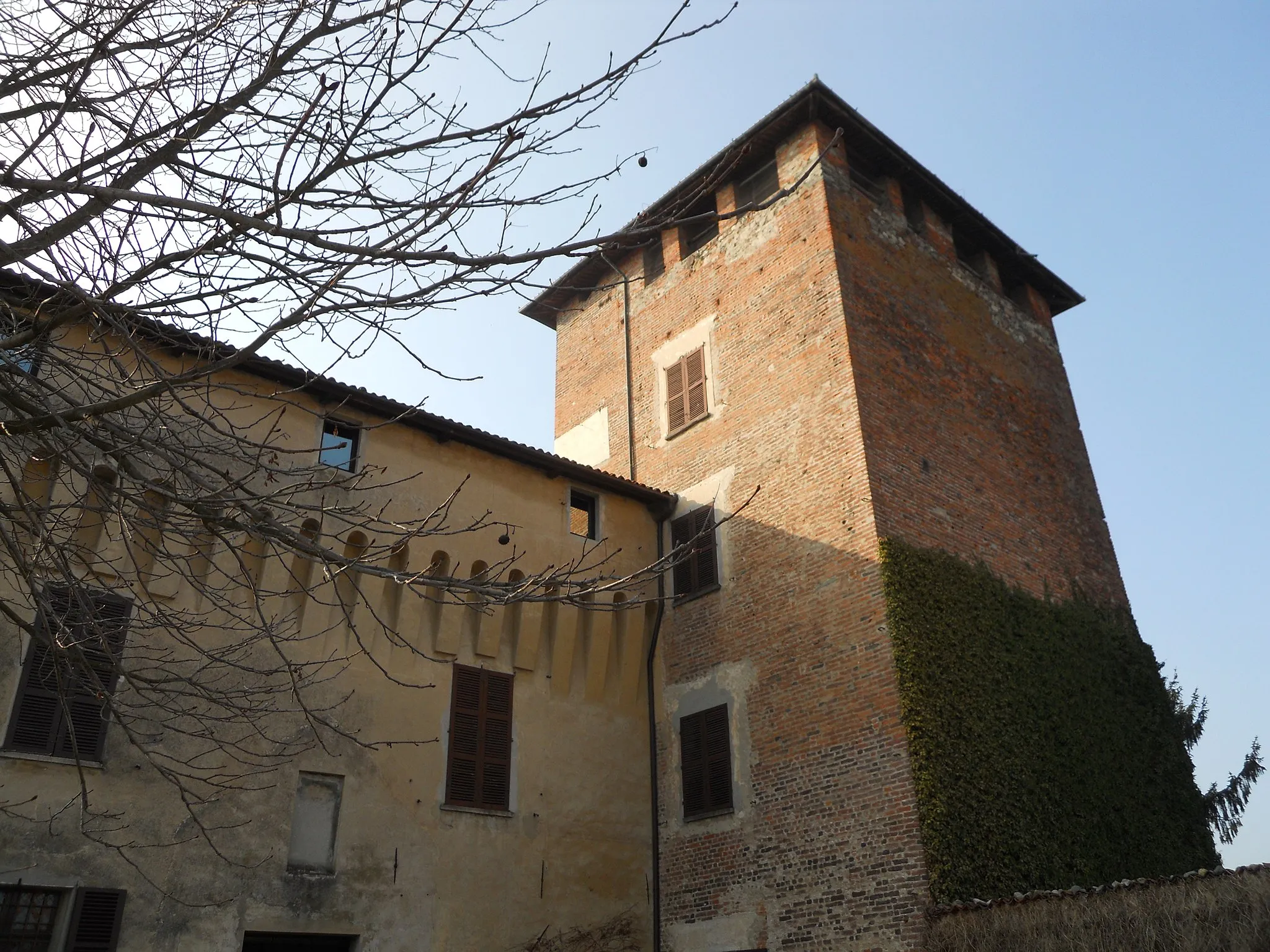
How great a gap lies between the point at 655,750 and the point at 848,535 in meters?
4.15

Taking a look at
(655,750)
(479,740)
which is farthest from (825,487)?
(479,740)

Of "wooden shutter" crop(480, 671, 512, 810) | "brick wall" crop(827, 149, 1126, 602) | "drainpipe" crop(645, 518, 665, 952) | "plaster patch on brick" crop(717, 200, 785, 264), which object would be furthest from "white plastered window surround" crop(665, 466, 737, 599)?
"plaster patch on brick" crop(717, 200, 785, 264)

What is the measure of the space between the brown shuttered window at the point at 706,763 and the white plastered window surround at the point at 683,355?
4.74 metres

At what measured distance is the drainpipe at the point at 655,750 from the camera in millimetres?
13438

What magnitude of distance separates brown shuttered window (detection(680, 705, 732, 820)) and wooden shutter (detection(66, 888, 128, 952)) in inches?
270

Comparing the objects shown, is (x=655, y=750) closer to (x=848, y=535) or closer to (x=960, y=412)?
(x=848, y=535)

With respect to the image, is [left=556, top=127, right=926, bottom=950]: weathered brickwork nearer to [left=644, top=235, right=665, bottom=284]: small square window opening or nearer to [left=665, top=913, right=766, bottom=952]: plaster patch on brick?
[left=665, top=913, right=766, bottom=952]: plaster patch on brick

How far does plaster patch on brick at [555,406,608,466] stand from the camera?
18328 mm

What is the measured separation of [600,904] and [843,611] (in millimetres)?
4846

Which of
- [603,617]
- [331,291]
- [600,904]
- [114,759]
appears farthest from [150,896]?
[331,291]

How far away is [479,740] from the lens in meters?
12.9

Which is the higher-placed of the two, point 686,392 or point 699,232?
point 699,232

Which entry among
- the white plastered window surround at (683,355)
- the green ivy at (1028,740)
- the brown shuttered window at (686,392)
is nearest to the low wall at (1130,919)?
the green ivy at (1028,740)

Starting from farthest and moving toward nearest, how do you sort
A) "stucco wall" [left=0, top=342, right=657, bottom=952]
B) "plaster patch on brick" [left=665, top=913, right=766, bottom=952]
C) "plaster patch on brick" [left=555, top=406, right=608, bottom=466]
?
"plaster patch on brick" [left=555, top=406, right=608, bottom=466] < "plaster patch on brick" [left=665, top=913, right=766, bottom=952] < "stucco wall" [left=0, top=342, right=657, bottom=952]
